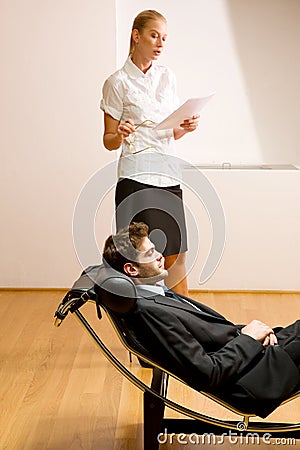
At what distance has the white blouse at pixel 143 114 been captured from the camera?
12.4ft

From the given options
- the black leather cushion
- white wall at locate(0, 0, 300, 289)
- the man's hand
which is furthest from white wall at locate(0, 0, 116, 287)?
the black leather cushion

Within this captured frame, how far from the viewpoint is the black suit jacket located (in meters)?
2.58

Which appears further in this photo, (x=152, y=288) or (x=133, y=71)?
(x=133, y=71)

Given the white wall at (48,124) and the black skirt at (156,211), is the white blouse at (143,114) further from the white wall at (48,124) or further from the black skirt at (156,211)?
the white wall at (48,124)

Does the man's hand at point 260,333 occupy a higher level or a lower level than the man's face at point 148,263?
lower

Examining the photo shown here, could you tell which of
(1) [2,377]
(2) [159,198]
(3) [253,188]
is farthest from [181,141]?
(1) [2,377]

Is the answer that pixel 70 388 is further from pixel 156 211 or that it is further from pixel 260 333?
pixel 260 333

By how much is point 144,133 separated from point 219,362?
1.45 meters

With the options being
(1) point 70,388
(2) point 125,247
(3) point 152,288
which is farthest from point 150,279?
(1) point 70,388

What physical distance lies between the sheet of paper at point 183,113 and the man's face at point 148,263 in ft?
2.70

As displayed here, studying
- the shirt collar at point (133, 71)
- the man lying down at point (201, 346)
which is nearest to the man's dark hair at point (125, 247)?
the man lying down at point (201, 346)

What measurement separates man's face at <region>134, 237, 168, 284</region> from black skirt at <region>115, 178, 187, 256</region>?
1.04m

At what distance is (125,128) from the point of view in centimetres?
358

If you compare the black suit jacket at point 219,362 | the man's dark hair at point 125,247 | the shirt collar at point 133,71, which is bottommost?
the black suit jacket at point 219,362
